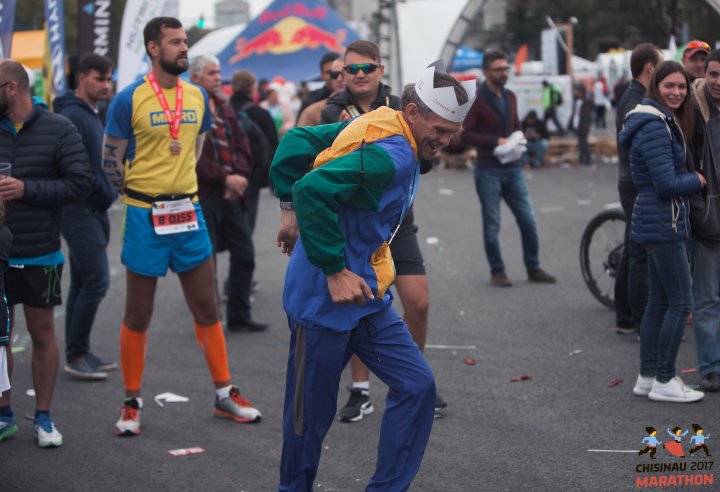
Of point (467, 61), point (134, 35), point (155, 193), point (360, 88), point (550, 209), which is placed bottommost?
point (550, 209)

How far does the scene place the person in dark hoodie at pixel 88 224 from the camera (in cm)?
712

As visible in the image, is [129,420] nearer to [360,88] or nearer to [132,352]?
[132,352]

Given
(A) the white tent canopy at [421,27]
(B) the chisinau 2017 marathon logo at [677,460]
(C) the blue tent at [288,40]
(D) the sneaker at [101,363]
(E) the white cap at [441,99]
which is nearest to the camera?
(E) the white cap at [441,99]

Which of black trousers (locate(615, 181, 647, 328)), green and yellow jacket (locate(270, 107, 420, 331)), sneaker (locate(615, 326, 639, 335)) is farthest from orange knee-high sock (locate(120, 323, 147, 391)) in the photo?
sneaker (locate(615, 326, 639, 335))

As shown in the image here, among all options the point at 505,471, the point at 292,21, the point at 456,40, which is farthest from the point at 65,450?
the point at 292,21

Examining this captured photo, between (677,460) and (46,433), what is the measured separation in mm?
3215

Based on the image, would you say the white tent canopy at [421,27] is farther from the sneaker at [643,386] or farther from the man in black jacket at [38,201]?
the man in black jacket at [38,201]

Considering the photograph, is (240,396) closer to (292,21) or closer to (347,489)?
(347,489)

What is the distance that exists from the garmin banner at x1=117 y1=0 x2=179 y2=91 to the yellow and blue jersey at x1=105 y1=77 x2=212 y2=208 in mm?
Answer: 5273

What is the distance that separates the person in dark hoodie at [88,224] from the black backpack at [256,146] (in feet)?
6.11

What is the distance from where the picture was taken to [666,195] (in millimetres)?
5773

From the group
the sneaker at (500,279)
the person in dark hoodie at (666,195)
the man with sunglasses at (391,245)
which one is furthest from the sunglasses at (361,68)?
the sneaker at (500,279)

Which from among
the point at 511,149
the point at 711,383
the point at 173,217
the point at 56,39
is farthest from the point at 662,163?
the point at 56,39

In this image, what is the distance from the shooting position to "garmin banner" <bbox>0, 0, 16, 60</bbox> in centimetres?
724
